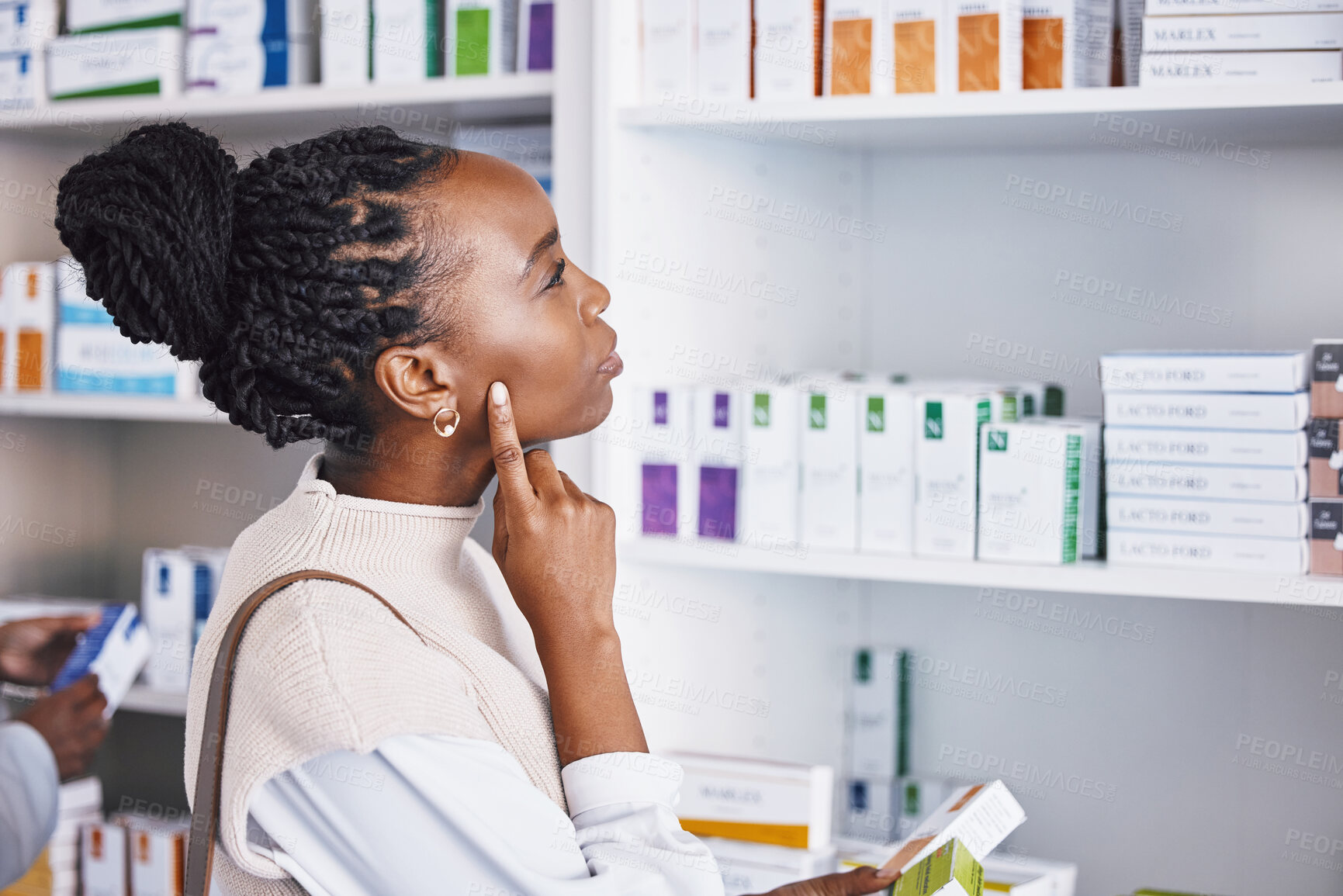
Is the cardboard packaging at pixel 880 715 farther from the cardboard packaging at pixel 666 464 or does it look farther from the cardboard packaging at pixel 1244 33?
the cardboard packaging at pixel 1244 33

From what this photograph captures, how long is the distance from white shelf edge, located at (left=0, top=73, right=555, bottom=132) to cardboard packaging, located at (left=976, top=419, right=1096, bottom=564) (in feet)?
2.16

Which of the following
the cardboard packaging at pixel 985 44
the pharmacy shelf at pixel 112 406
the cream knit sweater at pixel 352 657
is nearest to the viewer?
the cream knit sweater at pixel 352 657

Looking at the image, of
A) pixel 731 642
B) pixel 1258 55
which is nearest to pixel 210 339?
pixel 731 642

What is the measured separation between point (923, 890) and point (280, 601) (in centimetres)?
54

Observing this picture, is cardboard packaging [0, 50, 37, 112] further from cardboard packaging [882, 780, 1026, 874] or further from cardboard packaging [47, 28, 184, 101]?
cardboard packaging [882, 780, 1026, 874]

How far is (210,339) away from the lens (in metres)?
0.84

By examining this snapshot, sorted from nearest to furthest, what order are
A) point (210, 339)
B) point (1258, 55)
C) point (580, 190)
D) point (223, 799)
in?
point (223, 799), point (210, 339), point (1258, 55), point (580, 190)

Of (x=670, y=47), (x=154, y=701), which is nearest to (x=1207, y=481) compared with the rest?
(x=670, y=47)

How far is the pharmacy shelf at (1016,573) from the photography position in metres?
1.09

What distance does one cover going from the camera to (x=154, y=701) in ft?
5.78

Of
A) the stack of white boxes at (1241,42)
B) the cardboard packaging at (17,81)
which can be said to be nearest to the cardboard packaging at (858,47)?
the stack of white boxes at (1241,42)

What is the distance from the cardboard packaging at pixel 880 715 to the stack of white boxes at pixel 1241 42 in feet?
2.92

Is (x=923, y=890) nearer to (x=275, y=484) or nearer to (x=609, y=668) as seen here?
(x=609, y=668)

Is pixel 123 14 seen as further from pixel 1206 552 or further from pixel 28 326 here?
pixel 1206 552
